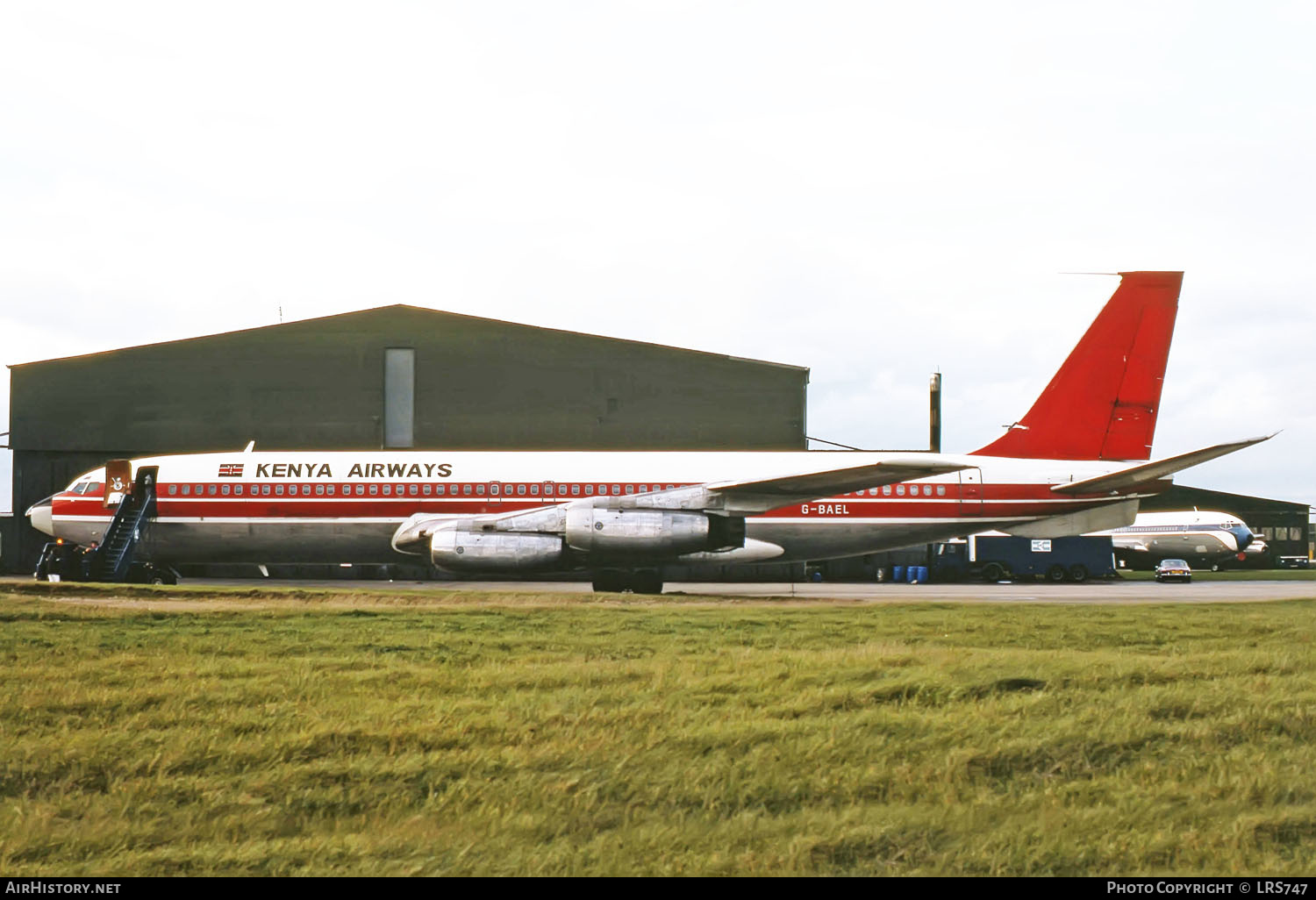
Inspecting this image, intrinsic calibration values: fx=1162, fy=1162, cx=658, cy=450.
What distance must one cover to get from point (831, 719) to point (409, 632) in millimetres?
6650

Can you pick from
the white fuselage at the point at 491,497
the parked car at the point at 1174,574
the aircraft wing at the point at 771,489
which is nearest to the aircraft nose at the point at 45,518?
the white fuselage at the point at 491,497

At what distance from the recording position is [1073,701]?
8109mm

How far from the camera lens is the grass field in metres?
5.16

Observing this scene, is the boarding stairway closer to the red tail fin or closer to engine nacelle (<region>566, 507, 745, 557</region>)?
engine nacelle (<region>566, 507, 745, 557</region>)

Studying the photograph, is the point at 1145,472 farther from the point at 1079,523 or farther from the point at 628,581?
the point at 628,581

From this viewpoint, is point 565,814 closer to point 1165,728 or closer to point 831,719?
point 831,719

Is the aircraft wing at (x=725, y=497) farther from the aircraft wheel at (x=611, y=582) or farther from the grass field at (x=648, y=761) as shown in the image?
the grass field at (x=648, y=761)

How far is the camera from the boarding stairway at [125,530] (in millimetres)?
29188

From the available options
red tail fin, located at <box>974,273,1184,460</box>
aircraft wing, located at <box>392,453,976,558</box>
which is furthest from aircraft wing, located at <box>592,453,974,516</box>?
red tail fin, located at <box>974,273,1184,460</box>

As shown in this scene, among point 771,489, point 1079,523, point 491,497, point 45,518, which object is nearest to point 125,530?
point 45,518

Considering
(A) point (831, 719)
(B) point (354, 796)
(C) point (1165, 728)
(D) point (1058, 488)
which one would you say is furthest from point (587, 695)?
(D) point (1058, 488)

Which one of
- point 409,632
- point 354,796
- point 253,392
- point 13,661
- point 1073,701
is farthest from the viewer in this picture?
point 253,392

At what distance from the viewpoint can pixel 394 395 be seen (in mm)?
44250

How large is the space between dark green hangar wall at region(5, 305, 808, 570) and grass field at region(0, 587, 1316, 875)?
32.8 m
